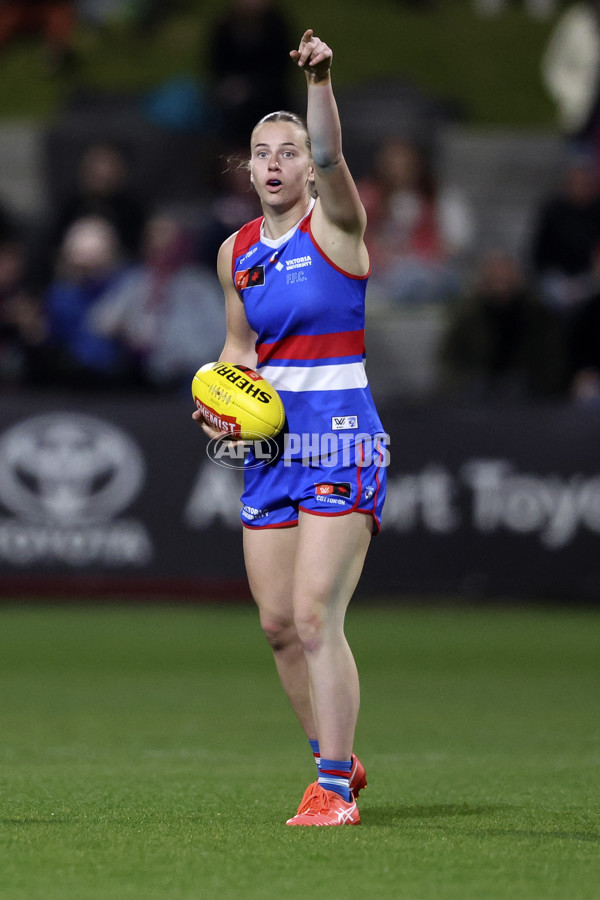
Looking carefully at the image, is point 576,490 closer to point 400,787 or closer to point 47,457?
point 47,457

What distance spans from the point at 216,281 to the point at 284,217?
10.0 m

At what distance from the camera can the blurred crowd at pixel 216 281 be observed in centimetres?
1493

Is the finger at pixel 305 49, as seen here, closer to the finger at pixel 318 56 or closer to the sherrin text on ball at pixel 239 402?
the finger at pixel 318 56

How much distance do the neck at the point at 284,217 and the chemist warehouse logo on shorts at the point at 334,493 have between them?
36.7 inches

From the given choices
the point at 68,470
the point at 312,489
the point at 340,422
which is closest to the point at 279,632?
the point at 312,489

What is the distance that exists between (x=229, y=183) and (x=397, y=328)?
2279mm

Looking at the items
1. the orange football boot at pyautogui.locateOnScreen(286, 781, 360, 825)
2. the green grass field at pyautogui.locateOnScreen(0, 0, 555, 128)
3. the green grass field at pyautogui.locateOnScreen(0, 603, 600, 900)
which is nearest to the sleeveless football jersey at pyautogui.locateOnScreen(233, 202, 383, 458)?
the orange football boot at pyautogui.locateOnScreen(286, 781, 360, 825)

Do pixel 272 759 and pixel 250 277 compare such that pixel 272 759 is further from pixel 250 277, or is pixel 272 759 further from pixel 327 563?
pixel 250 277

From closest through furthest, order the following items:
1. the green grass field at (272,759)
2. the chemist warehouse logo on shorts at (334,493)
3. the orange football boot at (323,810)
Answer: the green grass field at (272,759) < the orange football boot at (323,810) < the chemist warehouse logo on shorts at (334,493)

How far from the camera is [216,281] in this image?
16.0 meters

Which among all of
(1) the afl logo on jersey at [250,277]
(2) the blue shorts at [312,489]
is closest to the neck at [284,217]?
(1) the afl logo on jersey at [250,277]

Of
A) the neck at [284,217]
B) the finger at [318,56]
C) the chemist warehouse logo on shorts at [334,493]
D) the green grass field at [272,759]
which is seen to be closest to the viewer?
the green grass field at [272,759]

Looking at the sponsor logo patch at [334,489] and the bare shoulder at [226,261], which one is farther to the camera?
the bare shoulder at [226,261]

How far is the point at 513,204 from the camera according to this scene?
2058 cm
